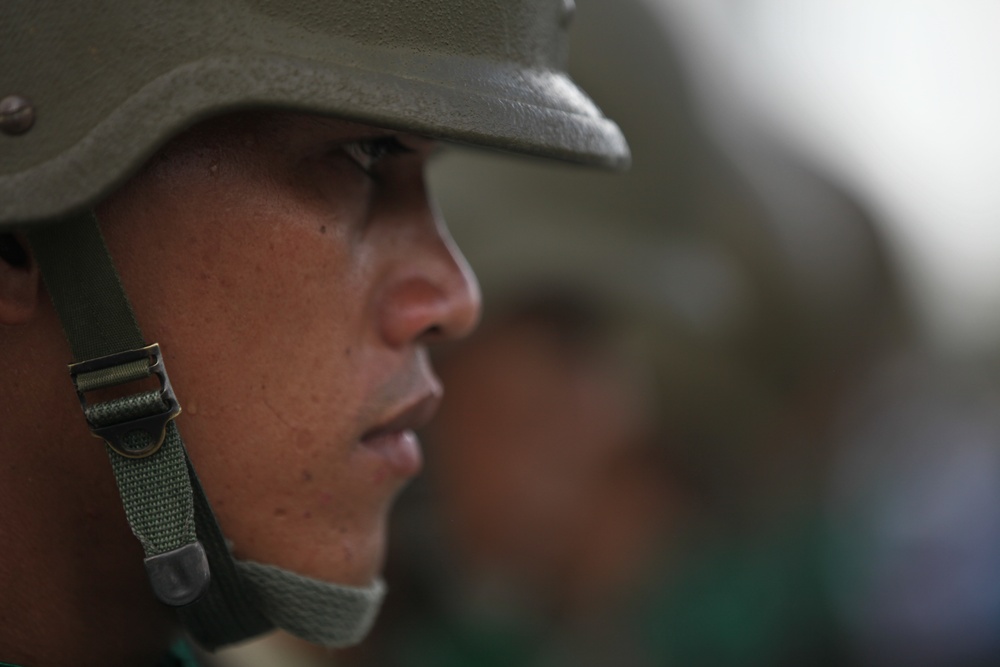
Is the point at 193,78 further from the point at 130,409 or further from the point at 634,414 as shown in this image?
the point at 634,414

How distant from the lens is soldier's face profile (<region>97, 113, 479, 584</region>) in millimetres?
1160

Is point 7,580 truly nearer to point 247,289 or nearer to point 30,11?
point 247,289

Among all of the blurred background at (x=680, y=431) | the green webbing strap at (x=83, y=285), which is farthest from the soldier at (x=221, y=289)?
the blurred background at (x=680, y=431)

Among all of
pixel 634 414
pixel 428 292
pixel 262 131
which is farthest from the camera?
pixel 634 414

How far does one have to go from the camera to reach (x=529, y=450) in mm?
3311

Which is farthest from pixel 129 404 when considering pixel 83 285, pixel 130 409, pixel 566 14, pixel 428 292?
pixel 566 14

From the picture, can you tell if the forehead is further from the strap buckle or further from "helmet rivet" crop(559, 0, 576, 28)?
"helmet rivet" crop(559, 0, 576, 28)

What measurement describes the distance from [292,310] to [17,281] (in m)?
0.27

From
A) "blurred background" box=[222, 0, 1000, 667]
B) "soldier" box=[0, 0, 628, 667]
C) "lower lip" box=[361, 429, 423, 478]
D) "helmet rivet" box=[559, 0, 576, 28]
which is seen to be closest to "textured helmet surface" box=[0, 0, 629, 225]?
"soldier" box=[0, 0, 628, 667]

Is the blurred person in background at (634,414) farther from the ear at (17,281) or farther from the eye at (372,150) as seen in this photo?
the ear at (17,281)

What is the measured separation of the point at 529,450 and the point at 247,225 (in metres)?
2.20

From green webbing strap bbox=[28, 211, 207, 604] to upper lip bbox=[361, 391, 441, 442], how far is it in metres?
0.25

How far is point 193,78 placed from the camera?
3.51 feet

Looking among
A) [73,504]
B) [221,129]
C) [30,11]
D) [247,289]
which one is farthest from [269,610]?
[30,11]
